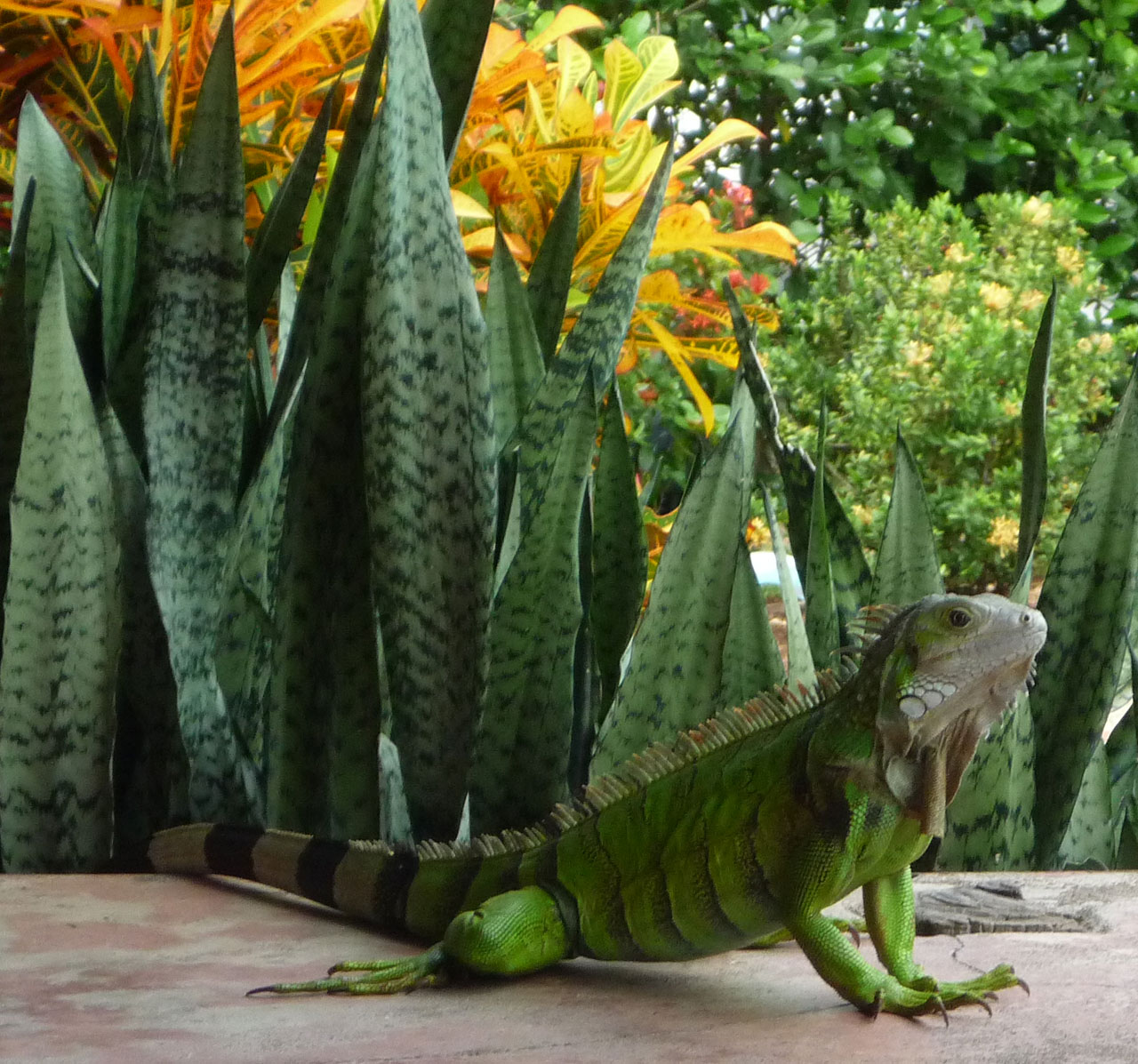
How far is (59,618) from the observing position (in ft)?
5.26

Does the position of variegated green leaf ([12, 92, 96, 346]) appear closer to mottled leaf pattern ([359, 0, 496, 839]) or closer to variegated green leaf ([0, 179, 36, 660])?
variegated green leaf ([0, 179, 36, 660])

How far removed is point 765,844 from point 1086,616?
86 centimetres

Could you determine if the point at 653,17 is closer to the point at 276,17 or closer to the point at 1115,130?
the point at 1115,130

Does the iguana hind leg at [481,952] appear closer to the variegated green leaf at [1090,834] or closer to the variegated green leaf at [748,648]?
the variegated green leaf at [748,648]

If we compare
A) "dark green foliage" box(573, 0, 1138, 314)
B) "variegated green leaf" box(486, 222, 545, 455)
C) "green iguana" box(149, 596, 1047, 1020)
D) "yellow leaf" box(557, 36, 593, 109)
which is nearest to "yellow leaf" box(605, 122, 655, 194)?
"yellow leaf" box(557, 36, 593, 109)

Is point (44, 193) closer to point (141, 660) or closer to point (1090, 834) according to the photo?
point (141, 660)

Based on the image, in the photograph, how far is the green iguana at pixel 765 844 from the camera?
1.15 m

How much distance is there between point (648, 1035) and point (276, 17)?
159cm

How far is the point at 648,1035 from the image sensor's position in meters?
1.11

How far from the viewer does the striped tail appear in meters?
1.39

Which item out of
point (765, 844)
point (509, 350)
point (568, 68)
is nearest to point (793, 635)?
point (509, 350)

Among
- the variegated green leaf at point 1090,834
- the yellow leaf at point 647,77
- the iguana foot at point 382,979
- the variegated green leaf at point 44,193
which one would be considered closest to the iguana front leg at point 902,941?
the iguana foot at point 382,979

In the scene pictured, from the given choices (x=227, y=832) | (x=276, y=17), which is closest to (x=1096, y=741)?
(x=227, y=832)

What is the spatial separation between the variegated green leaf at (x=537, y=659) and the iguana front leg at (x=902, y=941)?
0.45m
